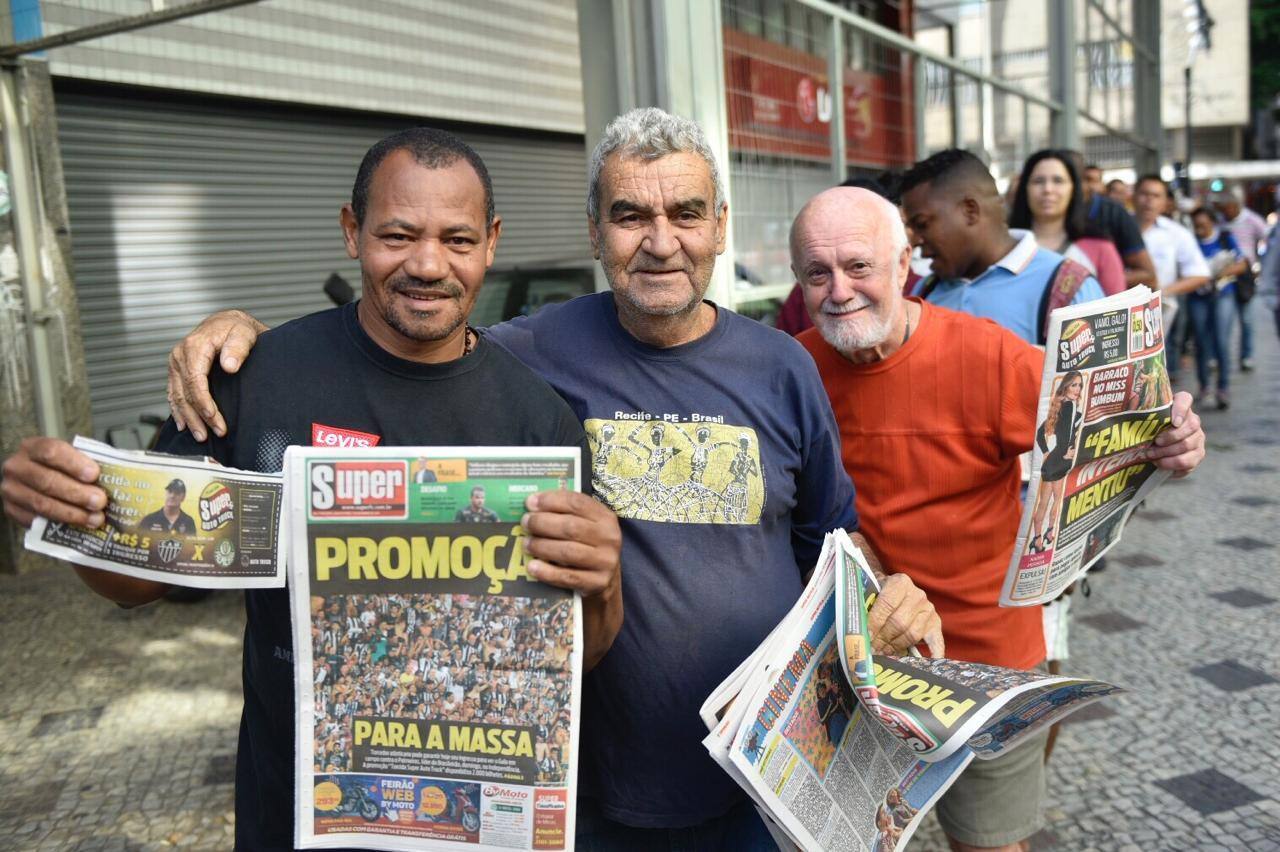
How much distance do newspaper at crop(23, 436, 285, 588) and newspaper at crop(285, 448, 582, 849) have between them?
0.22 ft

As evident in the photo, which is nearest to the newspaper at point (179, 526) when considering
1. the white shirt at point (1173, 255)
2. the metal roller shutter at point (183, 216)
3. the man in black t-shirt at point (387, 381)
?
the man in black t-shirt at point (387, 381)

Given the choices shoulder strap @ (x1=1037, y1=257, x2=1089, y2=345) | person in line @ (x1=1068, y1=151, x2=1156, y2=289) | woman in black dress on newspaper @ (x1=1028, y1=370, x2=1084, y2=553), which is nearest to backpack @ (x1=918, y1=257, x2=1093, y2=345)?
shoulder strap @ (x1=1037, y1=257, x2=1089, y2=345)

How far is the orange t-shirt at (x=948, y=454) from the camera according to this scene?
7.31 feet

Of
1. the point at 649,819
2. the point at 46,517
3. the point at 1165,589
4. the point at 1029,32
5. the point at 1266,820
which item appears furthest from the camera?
the point at 1029,32

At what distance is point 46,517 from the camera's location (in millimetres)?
1402

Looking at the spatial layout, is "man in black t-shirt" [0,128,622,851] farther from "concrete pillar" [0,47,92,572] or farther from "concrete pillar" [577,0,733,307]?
"concrete pillar" [0,47,92,572]

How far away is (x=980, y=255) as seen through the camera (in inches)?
124

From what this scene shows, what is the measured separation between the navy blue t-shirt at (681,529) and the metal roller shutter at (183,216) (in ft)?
21.7

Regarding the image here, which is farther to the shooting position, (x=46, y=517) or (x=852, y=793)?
(x=852, y=793)

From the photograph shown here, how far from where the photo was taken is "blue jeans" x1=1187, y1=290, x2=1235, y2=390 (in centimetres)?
973

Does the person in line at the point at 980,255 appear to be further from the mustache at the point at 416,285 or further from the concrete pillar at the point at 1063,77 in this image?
the concrete pillar at the point at 1063,77

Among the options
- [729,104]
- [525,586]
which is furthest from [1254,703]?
[525,586]

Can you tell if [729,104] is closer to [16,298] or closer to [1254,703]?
[1254,703]

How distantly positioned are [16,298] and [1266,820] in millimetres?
6479
